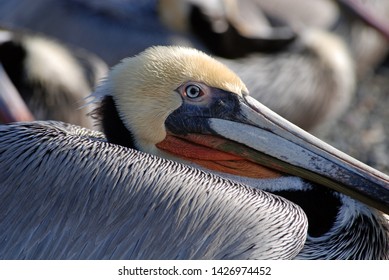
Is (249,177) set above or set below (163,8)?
below

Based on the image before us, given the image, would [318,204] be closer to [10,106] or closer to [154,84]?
[154,84]

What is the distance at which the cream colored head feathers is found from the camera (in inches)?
125

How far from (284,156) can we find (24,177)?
782mm

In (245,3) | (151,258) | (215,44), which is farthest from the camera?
(245,3)

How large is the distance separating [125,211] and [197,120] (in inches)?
17.2

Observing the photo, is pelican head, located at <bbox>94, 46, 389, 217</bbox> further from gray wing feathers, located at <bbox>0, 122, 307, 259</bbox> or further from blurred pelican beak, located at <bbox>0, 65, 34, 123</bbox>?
blurred pelican beak, located at <bbox>0, 65, 34, 123</bbox>

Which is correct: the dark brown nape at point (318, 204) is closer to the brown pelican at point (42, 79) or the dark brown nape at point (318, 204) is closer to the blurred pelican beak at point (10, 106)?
the blurred pelican beak at point (10, 106)

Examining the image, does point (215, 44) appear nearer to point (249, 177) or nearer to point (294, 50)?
point (294, 50)

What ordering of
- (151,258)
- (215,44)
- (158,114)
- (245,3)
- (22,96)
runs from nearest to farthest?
(151,258)
(158,114)
(22,96)
(215,44)
(245,3)

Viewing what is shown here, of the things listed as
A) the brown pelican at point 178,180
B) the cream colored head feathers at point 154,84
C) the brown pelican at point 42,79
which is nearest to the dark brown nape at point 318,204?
the brown pelican at point 178,180

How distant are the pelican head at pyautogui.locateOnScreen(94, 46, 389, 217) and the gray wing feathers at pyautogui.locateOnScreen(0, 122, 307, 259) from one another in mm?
152

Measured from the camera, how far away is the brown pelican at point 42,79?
4395 millimetres
